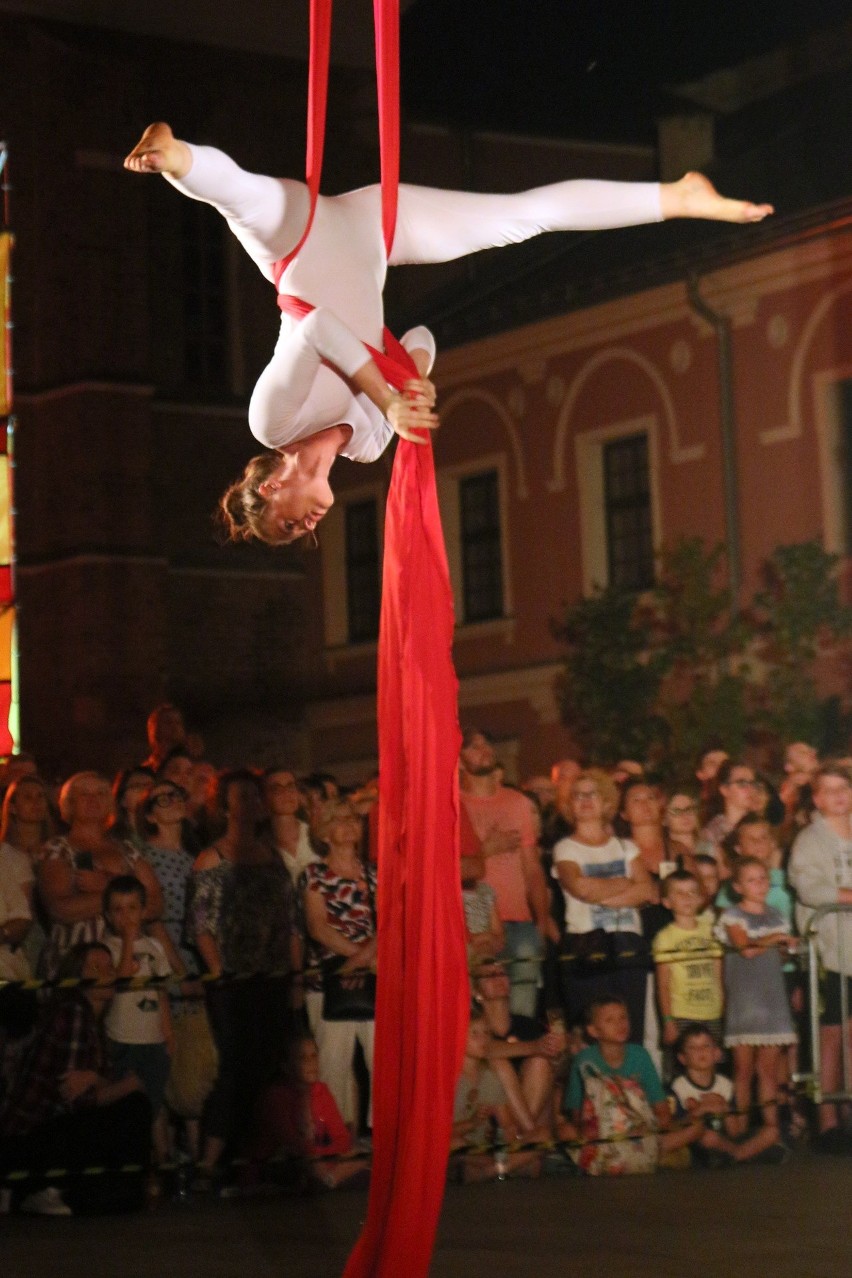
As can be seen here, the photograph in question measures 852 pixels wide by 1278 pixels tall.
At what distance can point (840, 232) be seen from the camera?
14.9 m

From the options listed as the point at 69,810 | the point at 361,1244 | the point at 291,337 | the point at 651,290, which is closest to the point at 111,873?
the point at 69,810

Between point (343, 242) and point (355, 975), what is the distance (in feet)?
9.92

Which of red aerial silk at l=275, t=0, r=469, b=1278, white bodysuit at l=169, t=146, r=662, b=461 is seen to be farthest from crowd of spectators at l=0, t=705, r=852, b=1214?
white bodysuit at l=169, t=146, r=662, b=461

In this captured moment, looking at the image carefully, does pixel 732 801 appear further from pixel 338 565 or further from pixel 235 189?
pixel 338 565

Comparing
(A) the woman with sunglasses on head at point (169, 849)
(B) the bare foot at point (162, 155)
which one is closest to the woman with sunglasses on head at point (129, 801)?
(A) the woman with sunglasses on head at point (169, 849)

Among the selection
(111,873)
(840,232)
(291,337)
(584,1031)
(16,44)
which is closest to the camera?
(291,337)

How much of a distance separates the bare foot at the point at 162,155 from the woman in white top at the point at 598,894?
3501mm

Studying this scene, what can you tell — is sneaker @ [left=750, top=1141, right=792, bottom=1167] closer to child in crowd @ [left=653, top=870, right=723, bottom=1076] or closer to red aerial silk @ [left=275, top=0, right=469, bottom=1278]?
child in crowd @ [left=653, top=870, right=723, bottom=1076]

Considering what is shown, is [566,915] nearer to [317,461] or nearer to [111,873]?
[111,873]

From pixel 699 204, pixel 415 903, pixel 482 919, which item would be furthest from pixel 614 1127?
pixel 699 204

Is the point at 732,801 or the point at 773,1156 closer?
the point at 773,1156

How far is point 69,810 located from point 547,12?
13030 mm

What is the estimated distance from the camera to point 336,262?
4.36 m

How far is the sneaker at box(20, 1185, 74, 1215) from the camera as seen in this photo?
6191 millimetres
